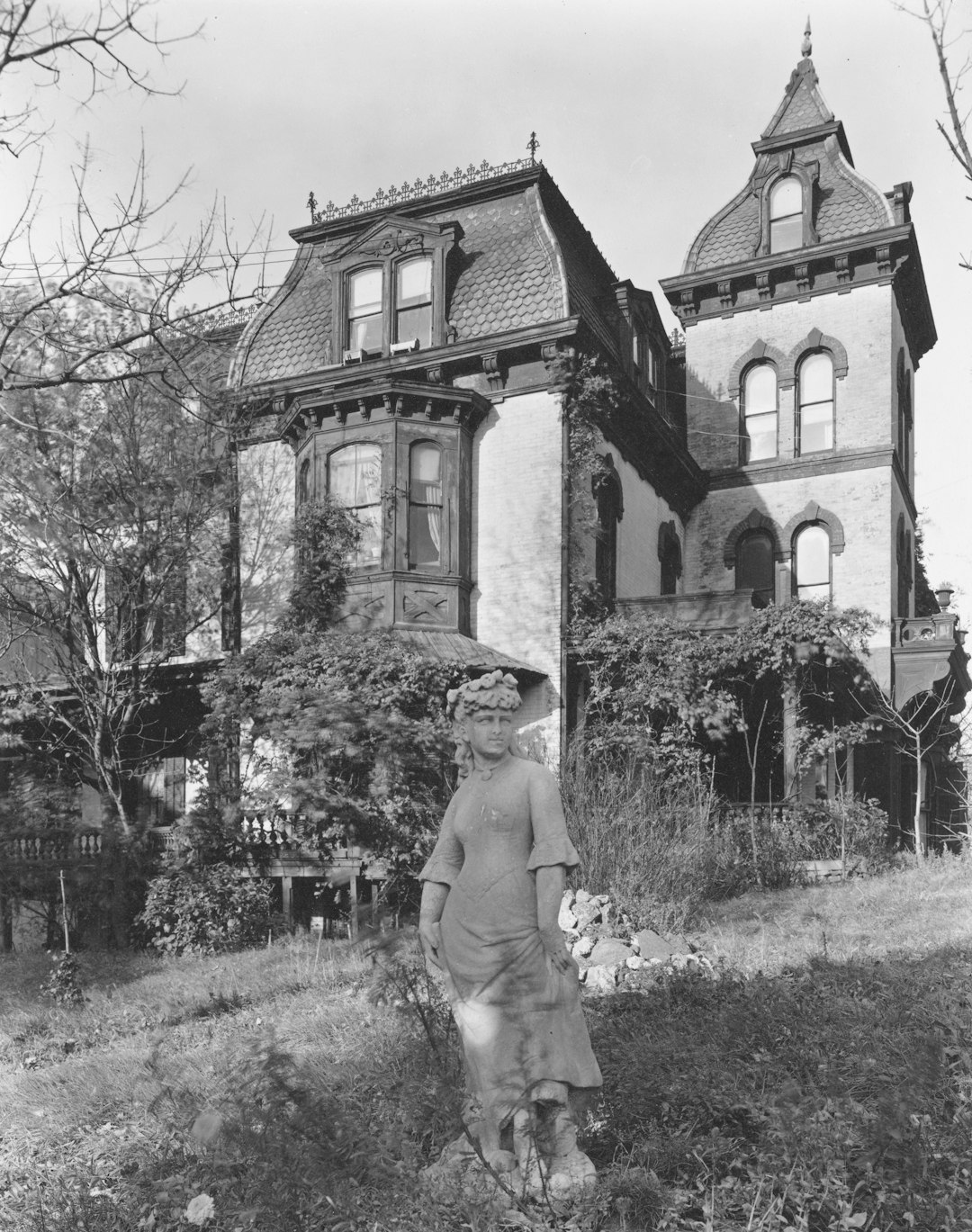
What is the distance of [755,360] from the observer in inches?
870

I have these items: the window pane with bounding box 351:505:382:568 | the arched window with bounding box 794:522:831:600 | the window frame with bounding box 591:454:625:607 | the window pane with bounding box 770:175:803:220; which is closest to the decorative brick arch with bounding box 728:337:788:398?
the window pane with bounding box 770:175:803:220

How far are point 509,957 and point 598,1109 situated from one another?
160 centimetres

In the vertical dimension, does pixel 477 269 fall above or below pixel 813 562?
above

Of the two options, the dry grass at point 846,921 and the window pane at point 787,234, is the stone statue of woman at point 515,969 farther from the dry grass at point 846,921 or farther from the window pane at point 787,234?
the window pane at point 787,234

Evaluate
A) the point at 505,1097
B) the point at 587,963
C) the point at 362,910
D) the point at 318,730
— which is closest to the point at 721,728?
the point at 318,730

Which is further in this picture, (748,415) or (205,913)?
(748,415)

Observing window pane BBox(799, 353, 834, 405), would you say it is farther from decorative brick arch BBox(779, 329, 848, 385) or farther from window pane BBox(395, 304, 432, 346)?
window pane BBox(395, 304, 432, 346)

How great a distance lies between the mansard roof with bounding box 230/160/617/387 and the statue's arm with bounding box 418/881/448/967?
12884 millimetres

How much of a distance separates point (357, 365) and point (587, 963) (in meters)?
11.1

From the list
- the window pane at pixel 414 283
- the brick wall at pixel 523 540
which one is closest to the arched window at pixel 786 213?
the window pane at pixel 414 283

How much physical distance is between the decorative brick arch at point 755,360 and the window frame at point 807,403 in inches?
13.3

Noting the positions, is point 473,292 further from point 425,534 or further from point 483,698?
point 483,698

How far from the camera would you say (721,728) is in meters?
15.8

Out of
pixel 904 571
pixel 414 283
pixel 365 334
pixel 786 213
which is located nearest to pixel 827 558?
pixel 904 571
